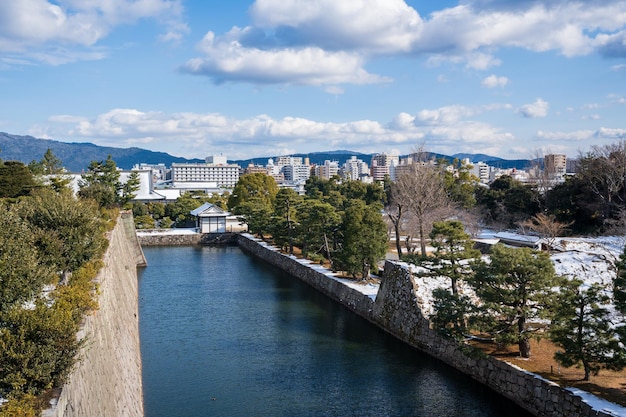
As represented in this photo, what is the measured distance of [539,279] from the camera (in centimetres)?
1216

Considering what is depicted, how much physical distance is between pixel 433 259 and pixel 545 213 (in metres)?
18.2

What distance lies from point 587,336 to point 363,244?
39.6 feet

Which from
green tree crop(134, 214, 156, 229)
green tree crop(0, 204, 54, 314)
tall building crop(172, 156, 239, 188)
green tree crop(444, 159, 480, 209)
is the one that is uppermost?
tall building crop(172, 156, 239, 188)

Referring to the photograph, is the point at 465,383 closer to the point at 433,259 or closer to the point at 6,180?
the point at 433,259

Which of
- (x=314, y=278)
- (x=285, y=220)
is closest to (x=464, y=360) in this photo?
(x=314, y=278)

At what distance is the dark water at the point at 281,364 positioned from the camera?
1218cm

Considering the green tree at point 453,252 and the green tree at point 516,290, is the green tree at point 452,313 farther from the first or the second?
the green tree at point 453,252

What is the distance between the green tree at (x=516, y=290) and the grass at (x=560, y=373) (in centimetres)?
39

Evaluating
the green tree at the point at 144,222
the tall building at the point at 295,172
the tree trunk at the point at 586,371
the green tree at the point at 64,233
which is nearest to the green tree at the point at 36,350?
the green tree at the point at 64,233

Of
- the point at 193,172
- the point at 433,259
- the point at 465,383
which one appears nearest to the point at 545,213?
the point at 433,259

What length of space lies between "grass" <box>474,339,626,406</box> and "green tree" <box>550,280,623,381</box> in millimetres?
280

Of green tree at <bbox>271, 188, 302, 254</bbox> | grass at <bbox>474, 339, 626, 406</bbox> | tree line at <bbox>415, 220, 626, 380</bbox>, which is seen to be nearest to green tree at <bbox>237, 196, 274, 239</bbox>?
green tree at <bbox>271, 188, 302, 254</bbox>

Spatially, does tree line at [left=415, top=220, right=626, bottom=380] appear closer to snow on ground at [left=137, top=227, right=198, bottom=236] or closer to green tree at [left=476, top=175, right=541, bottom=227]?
green tree at [left=476, top=175, right=541, bottom=227]

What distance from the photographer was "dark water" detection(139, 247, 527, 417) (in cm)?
1218
